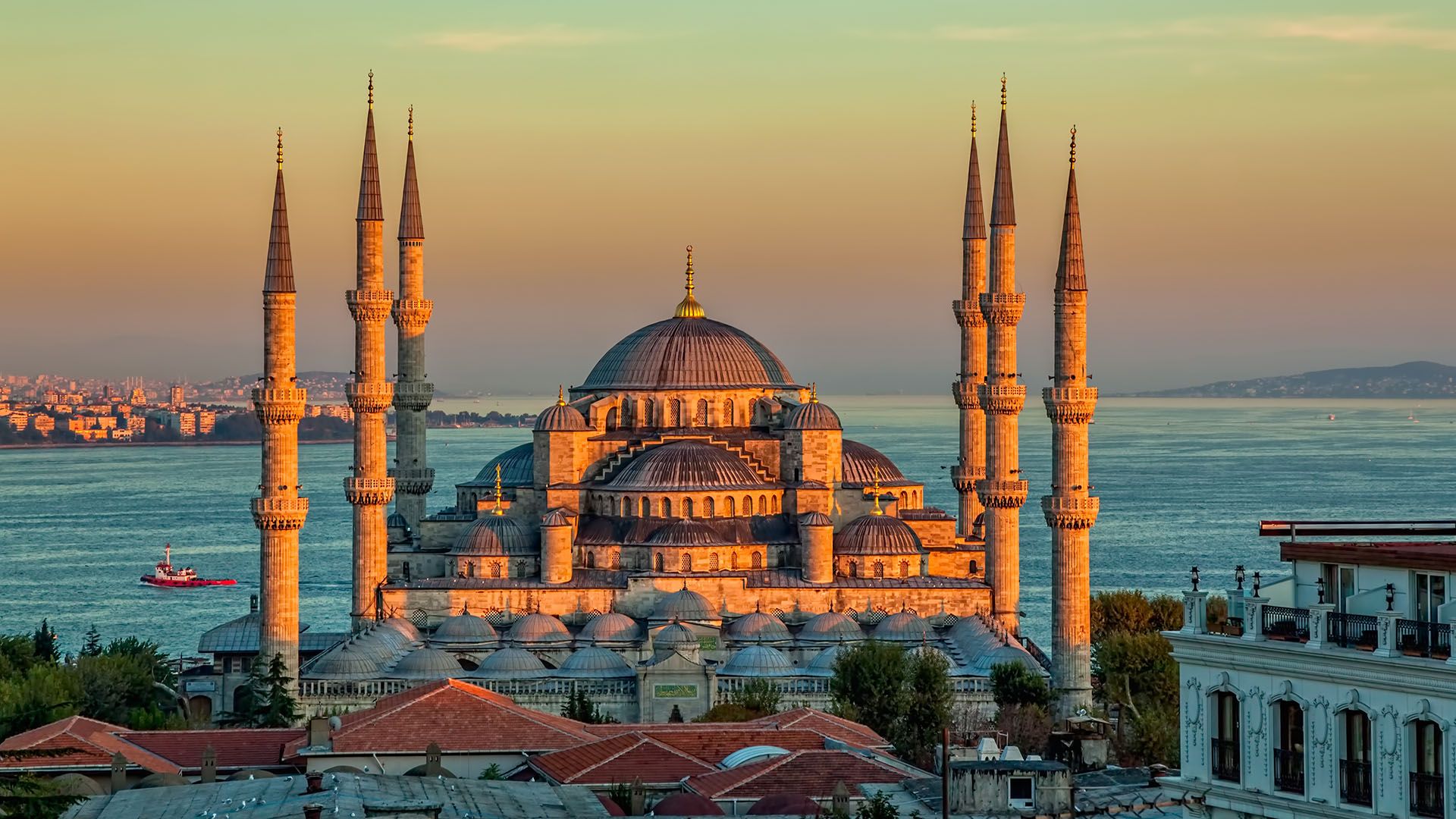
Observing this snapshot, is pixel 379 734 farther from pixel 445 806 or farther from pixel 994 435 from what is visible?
pixel 994 435

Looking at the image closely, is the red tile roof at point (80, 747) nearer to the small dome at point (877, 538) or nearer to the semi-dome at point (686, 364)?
the small dome at point (877, 538)

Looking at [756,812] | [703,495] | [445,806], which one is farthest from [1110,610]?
[445,806]

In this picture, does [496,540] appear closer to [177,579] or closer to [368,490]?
[368,490]

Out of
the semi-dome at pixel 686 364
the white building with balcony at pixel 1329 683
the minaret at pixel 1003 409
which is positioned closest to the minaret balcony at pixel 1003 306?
the minaret at pixel 1003 409

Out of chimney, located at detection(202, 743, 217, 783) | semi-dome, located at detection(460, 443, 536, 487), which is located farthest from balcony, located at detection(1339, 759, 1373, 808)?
semi-dome, located at detection(460, 443, 536, 487)

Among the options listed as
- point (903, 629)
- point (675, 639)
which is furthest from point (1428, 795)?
point (903, 629)

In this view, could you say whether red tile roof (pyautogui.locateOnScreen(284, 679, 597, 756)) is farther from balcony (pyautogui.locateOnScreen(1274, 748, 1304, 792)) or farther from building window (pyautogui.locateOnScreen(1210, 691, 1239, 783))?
balcony (pyautogui.locateOnScreen(1274, 748, 1304, 792))
